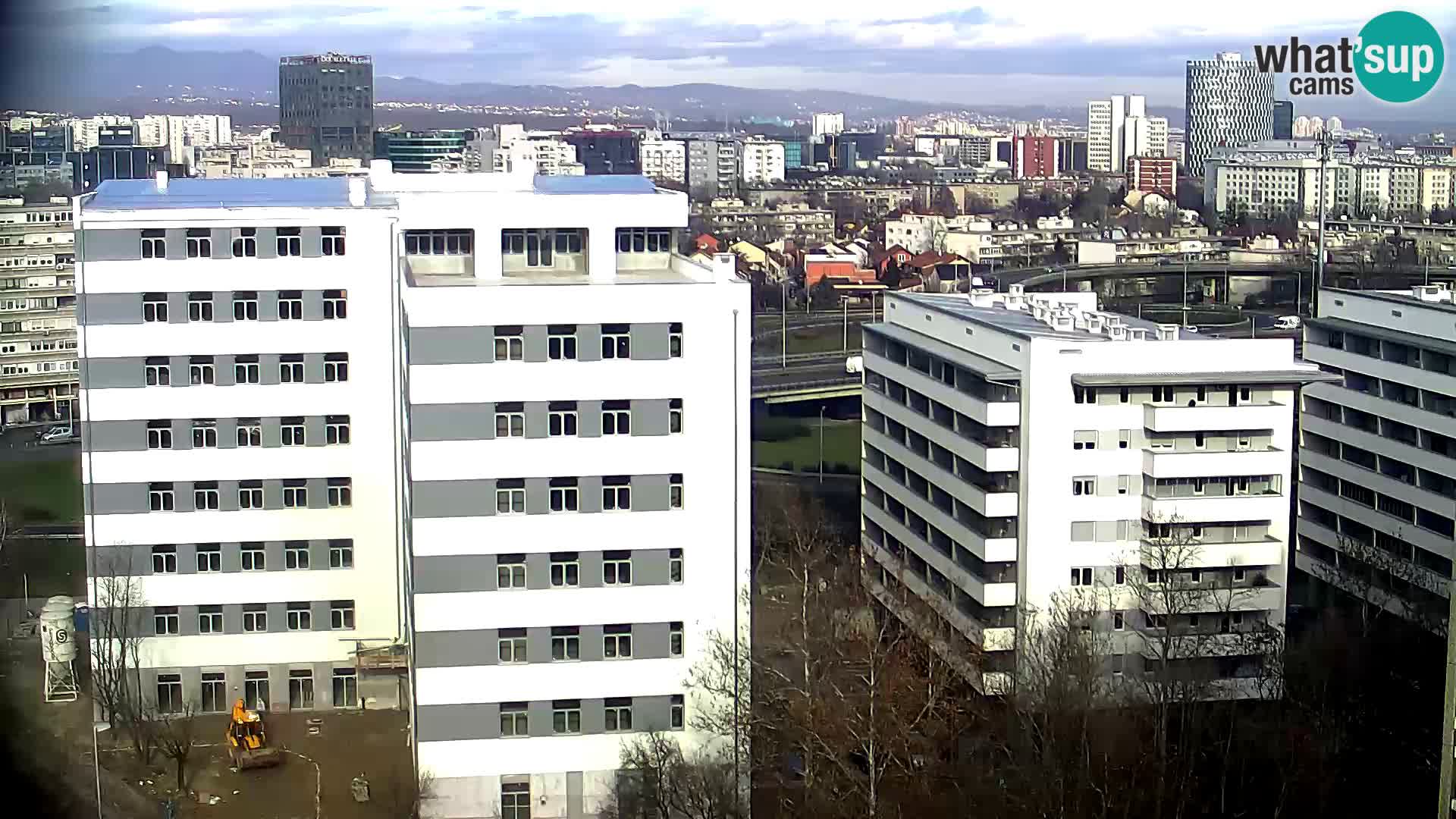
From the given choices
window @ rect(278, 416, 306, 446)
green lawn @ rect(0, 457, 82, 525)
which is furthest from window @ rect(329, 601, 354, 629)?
green lawn @ rect(0, 457, 82, 525)

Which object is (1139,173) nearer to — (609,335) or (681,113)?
(681,113)

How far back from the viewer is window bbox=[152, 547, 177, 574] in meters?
4.98

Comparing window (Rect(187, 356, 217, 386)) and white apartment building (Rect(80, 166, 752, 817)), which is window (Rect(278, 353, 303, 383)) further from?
window (Rect(187, 356, 217, 386))

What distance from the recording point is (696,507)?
13.0ft

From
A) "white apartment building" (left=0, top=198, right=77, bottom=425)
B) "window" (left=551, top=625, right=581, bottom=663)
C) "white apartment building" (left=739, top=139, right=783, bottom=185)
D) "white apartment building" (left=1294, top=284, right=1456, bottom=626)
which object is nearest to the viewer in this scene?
"window" (left=551, top=625, right=581, bottom=663)

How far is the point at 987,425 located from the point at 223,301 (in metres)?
2.13

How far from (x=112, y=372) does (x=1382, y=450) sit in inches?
160

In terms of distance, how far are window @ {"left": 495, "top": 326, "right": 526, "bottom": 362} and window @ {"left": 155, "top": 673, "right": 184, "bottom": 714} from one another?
5.74ft

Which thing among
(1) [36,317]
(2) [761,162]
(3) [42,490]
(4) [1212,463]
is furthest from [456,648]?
(2) [761,162]

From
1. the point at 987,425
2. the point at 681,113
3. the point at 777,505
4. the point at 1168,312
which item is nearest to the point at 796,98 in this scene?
the point at 681,113

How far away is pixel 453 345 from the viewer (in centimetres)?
387

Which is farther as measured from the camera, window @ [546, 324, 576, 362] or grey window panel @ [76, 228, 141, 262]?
grey window panel @ [76, 228, 141, 262]

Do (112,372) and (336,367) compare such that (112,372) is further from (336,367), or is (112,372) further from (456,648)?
(456,648)

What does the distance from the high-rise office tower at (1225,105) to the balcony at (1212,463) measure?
85.0ft
